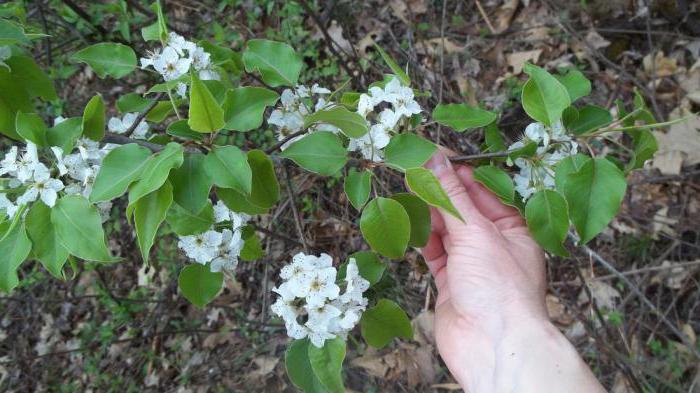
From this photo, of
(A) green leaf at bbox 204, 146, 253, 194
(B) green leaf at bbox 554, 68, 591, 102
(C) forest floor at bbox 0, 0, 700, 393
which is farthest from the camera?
(C) forest floor at bbox 0, 0, 700, 393

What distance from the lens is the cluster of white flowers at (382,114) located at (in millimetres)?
1415

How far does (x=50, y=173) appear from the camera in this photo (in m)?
1.30

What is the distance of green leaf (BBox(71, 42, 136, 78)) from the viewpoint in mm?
1604

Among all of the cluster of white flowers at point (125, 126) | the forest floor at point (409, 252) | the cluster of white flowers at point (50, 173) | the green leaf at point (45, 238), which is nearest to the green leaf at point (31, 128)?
the cluster of white flowers at point (50, 173)

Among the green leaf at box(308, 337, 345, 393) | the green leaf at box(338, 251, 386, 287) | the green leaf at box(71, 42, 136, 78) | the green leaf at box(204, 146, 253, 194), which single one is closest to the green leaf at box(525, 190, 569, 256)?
the green leaf at box(338, 251, 386, 287)

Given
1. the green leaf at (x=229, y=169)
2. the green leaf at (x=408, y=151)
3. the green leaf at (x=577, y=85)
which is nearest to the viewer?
the green leaf at (x=229, y=169)

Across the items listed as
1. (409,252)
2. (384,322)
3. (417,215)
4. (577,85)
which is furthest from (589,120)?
(409,252)

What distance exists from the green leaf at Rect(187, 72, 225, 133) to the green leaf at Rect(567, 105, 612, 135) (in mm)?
861

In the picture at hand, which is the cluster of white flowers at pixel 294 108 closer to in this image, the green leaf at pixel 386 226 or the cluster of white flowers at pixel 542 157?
the green leaf at pixel 386 226

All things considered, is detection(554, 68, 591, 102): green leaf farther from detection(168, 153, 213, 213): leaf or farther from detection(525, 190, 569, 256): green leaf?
detection(168, 153, 213, 213): leaf

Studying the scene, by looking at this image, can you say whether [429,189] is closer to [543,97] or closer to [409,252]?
[543,97]

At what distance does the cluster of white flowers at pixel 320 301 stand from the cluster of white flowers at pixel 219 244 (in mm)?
238

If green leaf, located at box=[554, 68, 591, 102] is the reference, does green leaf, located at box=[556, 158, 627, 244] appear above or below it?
below

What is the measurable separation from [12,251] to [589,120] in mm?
1367
